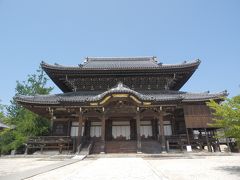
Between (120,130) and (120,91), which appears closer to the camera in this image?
(120,91)

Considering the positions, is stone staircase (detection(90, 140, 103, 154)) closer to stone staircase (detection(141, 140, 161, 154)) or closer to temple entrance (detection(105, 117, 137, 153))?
temple entrance (detection(105, 117, 137, 153))

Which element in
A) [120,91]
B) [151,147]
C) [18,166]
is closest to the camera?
[18,166]

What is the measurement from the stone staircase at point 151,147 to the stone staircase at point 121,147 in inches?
37.7

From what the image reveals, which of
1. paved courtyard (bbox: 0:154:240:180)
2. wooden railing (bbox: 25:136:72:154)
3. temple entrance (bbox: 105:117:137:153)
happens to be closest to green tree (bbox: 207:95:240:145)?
paved courtyard (bbox: 0:154:240:180)

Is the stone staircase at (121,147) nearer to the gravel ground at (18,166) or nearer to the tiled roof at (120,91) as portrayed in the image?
the tiled roof at (120,91)

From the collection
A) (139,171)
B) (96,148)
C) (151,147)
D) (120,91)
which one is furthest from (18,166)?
(151,147)

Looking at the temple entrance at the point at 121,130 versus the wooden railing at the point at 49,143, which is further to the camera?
the temple entrance at the point at 121,130

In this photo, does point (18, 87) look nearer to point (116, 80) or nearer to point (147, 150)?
point (116, 80)

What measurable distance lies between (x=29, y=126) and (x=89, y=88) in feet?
28.7

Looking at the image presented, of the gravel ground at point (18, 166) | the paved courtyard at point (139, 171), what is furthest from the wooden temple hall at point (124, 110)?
the paved courtyard at point (139, 171)

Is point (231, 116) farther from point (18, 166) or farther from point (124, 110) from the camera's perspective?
point (18, 166)

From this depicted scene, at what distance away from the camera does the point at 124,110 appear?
632 inches

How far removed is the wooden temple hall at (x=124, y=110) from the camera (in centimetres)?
1520

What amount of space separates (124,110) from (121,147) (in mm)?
3615
